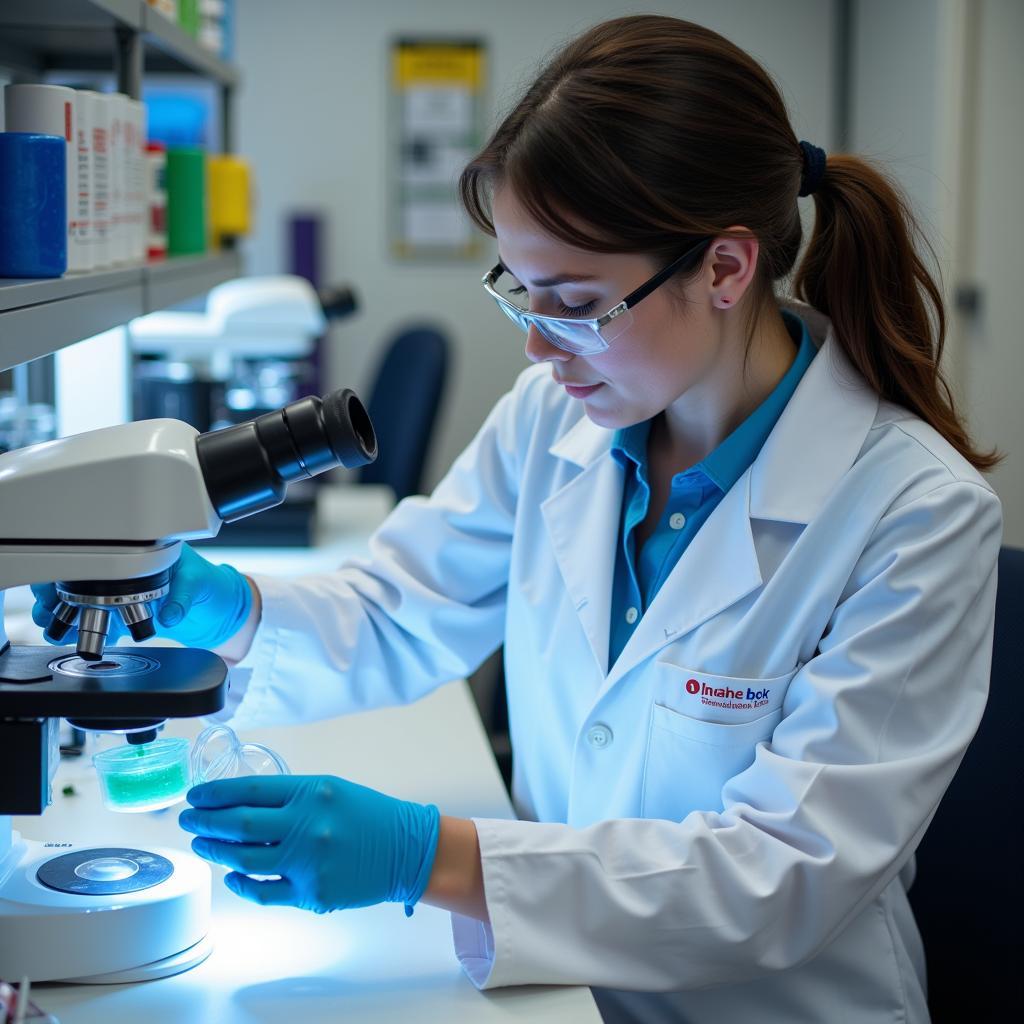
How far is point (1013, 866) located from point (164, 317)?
1.96 metres

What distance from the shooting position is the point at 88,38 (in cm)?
173

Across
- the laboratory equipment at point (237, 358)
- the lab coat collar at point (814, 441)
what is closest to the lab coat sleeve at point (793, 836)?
the lab coat collar at point (814, 441)

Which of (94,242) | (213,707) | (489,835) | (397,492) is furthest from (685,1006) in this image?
(397,492)

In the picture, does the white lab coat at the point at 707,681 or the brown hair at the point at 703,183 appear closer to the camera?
the white lab coat at the point at 707,681

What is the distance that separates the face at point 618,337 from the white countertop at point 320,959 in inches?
18.1

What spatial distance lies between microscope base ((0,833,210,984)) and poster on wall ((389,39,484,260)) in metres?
3.39

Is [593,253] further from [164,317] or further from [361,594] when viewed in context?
[164,317]

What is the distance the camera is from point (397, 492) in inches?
134

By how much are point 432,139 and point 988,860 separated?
3494mm

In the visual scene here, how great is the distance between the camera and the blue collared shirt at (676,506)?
49.6 inches

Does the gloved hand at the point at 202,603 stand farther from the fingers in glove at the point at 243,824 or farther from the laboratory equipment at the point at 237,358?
the laboratory equipment at the point at 237,358

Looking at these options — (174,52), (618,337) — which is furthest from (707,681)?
(174,52)

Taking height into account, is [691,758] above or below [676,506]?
below

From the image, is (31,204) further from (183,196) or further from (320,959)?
(183,196)
